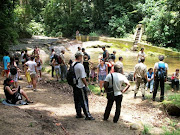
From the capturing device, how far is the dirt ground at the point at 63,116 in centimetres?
448

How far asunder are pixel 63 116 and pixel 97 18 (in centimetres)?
2853

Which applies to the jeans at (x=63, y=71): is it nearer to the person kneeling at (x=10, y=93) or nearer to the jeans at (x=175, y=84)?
the person kneeling at (x=10, y=93)

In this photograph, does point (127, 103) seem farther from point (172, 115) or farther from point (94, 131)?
point (94, 131)

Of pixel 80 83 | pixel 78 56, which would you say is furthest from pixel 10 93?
pixel 78 56

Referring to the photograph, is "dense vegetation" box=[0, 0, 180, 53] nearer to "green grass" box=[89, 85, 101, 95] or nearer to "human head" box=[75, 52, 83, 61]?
"green grass" box=[89, 85, 101, 95]

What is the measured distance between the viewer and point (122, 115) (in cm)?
673

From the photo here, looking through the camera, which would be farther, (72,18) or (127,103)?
(72,18)

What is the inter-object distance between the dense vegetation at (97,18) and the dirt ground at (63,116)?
7.22m

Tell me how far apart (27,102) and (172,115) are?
16.9 ft

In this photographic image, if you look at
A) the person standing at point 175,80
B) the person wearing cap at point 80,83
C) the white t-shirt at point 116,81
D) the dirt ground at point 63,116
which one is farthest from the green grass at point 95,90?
the white t-shirt at point 116,81

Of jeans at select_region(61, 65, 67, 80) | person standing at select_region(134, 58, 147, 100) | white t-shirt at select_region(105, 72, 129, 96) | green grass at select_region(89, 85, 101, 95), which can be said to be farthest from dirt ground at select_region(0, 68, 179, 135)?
white t-shirt at select_region(105, 72, 129, 96)

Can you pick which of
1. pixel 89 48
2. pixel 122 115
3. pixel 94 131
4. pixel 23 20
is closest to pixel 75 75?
pixel 94 131

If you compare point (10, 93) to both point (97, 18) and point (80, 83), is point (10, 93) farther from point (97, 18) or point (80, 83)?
point (97, 18)

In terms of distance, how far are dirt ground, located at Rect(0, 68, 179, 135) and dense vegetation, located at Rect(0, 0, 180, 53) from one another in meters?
7.22
